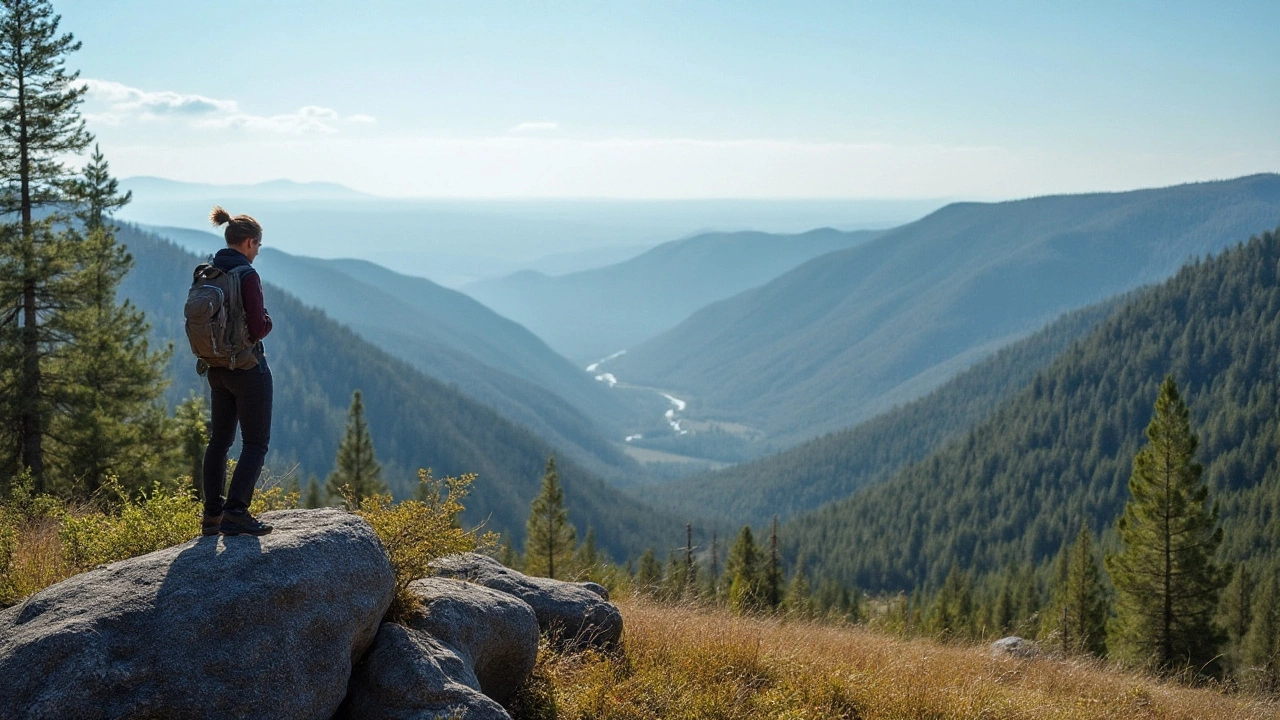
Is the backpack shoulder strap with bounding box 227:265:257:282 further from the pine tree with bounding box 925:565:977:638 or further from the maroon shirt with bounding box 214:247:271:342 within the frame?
the pine tree with bounding box 925:565:977:638

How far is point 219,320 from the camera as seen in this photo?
731cm

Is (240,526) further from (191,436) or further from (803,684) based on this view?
(191,436)

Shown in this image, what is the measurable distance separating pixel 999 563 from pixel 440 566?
13567cm

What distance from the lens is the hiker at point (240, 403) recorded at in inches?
295

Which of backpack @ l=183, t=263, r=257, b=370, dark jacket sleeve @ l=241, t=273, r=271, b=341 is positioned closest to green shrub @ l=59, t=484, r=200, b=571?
backpack @ l=183, t=263, r=257, b=370

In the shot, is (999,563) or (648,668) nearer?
(648,668)

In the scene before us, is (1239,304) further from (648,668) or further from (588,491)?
(648,668)

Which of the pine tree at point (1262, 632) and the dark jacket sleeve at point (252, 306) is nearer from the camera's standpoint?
the dark jacket sleeve at point (252, 306)

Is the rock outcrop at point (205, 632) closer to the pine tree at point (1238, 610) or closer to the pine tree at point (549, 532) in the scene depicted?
the pine tree at point (549, 532)

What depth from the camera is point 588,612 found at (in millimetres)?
9609

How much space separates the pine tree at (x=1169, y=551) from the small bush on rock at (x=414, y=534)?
26.6 m

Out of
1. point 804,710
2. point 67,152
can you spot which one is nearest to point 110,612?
point 804,710

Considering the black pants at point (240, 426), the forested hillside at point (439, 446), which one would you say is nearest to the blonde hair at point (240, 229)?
the black pants at point (240, 426)

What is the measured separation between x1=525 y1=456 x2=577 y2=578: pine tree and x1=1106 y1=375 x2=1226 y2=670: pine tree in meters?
24.4
